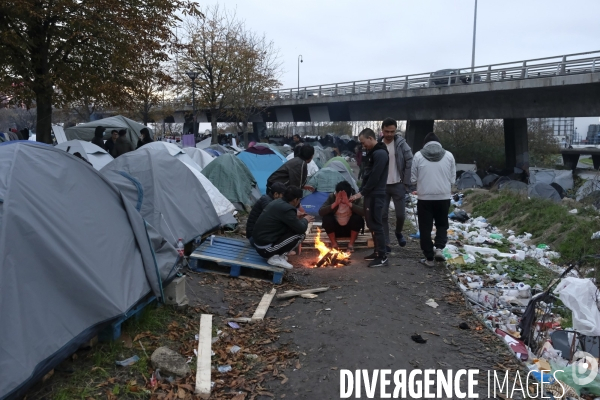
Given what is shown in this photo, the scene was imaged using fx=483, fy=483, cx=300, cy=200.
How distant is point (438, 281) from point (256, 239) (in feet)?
8.30

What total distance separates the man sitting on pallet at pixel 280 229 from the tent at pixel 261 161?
277 inches

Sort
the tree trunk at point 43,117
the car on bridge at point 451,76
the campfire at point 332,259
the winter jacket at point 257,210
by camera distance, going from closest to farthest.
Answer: the winter jacket at point 257,210
the campfire at point 332,259
the tree trunk at point 43,117
the car on bridge at point 451,76

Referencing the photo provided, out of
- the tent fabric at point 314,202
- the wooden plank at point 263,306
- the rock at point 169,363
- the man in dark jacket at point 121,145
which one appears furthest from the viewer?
A: the man in dark jacket at point 121,145

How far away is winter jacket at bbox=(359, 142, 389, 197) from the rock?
3690 millimetres

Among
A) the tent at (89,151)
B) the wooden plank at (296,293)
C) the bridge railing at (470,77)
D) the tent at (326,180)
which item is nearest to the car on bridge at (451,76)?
the bridge railing at (470,77)

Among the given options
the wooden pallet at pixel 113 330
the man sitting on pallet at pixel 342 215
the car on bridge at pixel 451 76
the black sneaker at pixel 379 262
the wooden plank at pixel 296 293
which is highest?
the car on bridge at pixel 451 76

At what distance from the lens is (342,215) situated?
7848 mm

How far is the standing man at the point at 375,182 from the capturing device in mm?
6737

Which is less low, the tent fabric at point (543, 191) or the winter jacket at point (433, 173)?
the winter jacket at point (433, 173)

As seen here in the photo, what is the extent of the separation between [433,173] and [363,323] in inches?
108

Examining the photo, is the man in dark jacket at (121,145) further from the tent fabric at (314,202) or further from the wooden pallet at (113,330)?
the wooden pallet at (113,330)

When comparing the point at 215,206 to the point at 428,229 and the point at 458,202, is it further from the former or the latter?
the point at 458,202

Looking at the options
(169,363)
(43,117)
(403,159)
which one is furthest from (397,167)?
(43,117)

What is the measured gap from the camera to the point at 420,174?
6883 mm
